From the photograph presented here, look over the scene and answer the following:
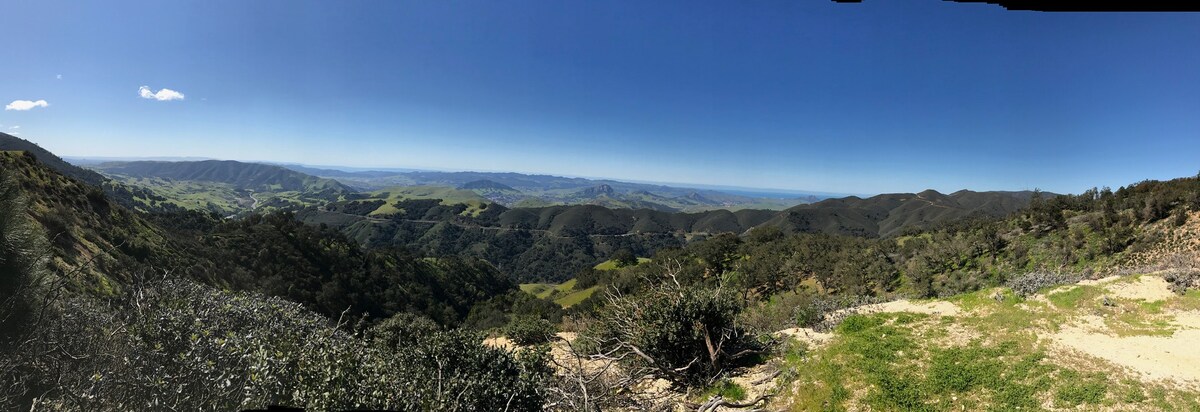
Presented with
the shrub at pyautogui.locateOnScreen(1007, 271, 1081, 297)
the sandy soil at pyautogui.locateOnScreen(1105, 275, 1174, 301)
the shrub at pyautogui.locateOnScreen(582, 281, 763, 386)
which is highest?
the sandy soil at pyautogui.locateOnScreen(1105, 275, 1174, 301)

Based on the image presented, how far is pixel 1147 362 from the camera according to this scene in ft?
28.5

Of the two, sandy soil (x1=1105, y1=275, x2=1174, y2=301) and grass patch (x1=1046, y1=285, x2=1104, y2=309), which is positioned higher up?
sandy soil (x1=1105, y1=275, x2=1174, y2=301)

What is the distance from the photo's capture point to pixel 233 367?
5906 millimetres

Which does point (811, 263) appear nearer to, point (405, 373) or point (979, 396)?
point (979, 396)

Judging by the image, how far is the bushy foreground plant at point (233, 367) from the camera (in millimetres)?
5180

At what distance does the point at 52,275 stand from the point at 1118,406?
15.6 m

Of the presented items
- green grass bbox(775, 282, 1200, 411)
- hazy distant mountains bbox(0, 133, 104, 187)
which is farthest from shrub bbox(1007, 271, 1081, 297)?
hazy distant mountains bbox(0, 133, 104, 187)

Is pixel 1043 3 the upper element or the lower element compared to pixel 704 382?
upper

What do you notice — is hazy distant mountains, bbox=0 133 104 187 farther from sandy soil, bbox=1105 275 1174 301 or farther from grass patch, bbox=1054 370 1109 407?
sandy soil, bbox=1105 275 1174 301

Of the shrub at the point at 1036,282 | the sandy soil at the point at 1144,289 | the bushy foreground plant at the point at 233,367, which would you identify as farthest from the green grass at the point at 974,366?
the bushy foreground plant at the point at 233,367

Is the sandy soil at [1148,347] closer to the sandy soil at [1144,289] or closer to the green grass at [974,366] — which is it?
the green grass at [974,366]

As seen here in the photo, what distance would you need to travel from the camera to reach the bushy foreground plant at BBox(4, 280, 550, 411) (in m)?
5.18

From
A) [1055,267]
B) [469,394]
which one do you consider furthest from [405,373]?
[1055,267]

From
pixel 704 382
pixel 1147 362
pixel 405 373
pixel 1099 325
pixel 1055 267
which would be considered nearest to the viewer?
pixel 405 373
